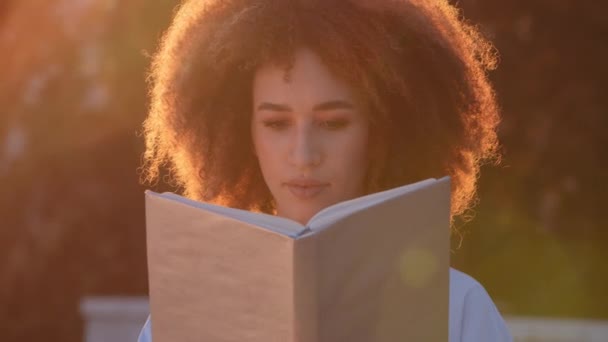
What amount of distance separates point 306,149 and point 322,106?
12 centimetres

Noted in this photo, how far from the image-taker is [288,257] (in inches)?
84.9

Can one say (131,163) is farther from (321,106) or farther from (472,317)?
(472,317)

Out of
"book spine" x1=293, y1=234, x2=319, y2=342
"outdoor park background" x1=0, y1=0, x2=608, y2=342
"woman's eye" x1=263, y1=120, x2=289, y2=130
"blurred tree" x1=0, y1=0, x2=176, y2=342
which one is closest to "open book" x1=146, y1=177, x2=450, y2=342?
"book spine" x1=293, y1=234, x2=319, y2=342

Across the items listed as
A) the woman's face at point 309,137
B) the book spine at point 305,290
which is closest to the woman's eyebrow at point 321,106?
the woman's face at point 309,137

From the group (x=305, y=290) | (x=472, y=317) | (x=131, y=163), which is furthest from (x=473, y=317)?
(x=131, y=163)

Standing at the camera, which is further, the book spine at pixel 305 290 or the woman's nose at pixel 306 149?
the woman's nose at pixel 306 149

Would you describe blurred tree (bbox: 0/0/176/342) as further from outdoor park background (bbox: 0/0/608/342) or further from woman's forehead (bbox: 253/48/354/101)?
woman's forehead (bbox: 253/48/354/101)

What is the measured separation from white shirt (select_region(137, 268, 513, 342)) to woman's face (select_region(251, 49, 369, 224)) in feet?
1.25

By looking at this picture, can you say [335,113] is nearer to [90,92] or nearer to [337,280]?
[337,280]

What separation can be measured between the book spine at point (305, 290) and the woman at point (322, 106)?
2.72ft

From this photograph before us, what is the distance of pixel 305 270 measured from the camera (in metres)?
2.15

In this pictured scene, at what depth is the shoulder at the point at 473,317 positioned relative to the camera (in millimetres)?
2963

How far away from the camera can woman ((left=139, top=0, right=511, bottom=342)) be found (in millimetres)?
3021

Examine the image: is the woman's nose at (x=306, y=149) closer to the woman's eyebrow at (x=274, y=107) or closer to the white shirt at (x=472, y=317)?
the woman's eyebrow at (x=274, y=107)
